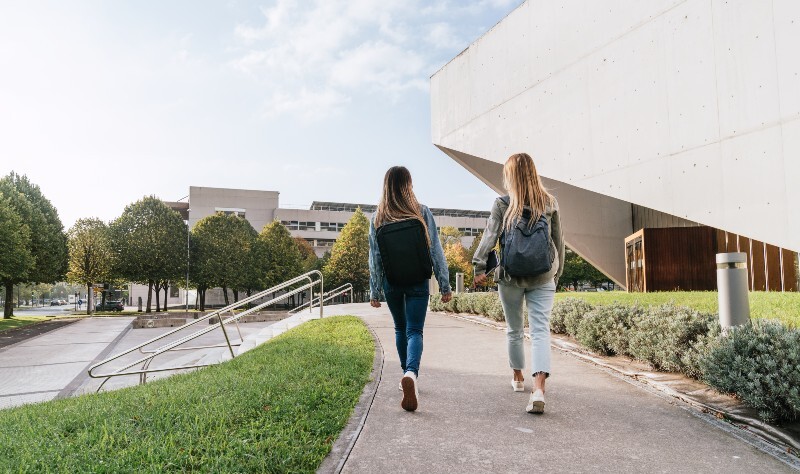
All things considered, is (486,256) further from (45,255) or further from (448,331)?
(45,255)

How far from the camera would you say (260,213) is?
253 ft

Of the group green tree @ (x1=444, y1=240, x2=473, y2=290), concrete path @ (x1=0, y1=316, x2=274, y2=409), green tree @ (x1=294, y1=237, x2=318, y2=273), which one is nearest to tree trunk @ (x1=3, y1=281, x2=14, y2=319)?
concrete path @ (x1=0, y1=316, x2=274, y2=409)

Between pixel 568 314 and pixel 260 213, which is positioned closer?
pixel 568 314

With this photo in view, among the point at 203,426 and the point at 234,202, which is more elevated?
the point at 234,202

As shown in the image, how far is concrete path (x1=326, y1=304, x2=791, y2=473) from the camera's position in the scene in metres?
3.08

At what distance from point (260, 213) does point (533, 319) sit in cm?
7598

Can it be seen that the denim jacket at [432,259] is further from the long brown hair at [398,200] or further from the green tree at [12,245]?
the green tree at [12,245]

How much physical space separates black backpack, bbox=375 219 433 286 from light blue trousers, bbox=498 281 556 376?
708 millimetres

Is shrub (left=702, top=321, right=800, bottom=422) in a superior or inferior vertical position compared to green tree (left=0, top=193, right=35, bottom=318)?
inferior

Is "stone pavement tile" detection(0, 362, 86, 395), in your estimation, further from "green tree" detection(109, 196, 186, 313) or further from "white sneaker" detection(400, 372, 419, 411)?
"green tree" detection(109, 196, 186, 313)

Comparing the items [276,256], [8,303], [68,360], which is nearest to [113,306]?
[276,256]

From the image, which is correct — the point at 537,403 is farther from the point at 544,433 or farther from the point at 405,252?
the point at 405,252

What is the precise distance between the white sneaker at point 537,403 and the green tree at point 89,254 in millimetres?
46393

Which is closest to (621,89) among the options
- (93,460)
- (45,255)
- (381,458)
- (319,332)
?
(319,332)
